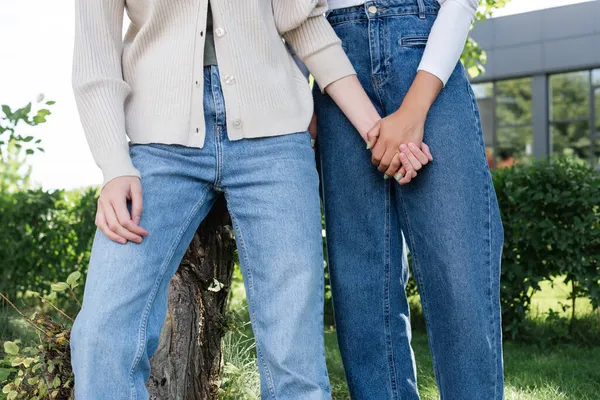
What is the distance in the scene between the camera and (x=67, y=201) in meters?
6.59

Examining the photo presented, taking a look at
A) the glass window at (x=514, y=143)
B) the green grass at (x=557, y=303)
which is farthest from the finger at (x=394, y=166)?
the glass window at (x=514, y=143)

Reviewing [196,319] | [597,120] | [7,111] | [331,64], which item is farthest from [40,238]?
[597,120]

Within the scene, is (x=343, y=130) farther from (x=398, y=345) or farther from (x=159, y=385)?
(x=159, y=385)

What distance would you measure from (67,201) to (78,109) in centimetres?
512

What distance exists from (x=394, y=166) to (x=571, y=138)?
15699 mm

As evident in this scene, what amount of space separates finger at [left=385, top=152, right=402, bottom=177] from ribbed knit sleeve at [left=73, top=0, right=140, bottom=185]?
72 centimetres

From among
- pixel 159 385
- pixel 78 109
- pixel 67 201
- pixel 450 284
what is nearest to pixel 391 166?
pixel 450 284

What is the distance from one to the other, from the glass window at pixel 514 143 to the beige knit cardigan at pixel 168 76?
15909mm

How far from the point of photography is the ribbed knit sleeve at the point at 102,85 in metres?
1.70

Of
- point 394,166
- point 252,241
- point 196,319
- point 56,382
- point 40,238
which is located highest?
point 394,166

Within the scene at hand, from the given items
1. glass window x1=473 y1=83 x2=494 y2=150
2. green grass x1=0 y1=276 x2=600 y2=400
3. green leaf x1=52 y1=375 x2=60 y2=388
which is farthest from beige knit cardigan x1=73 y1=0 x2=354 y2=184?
A: glass window x1=473 y1=83 x2=494 y2=150

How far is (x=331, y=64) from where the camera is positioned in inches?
79.6

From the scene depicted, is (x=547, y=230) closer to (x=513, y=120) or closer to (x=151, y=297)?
(x=151, y=297)

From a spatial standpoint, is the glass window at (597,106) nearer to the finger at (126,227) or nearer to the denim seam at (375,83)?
the denim seam at (375,83)
